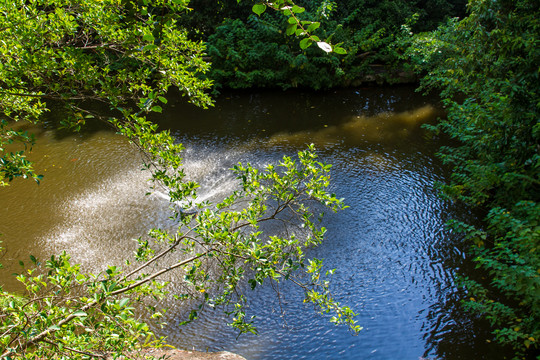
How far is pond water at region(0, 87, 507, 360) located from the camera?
463cm

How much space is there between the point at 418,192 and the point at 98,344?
6461mm

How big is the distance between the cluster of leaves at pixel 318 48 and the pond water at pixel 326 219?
3.87 feet

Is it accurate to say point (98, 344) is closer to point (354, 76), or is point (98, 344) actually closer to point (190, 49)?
point (190, 49)

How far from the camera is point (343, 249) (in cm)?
593

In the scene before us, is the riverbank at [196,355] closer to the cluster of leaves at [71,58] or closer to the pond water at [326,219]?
the pond water at [326,219]

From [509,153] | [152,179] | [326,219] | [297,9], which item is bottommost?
[297,9]

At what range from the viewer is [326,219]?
21.7ft

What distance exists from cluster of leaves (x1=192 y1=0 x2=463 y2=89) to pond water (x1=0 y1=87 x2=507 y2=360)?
1178 millimetres

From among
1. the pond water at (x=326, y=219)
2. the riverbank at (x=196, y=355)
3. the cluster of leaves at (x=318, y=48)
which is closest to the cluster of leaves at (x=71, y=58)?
the pond water at (x=326, y=219)

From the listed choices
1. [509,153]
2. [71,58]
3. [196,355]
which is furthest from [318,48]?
[71,58]

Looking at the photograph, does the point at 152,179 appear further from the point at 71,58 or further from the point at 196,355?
the point at 196,355

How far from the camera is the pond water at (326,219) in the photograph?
463cm

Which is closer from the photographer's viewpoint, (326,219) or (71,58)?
(71,58)

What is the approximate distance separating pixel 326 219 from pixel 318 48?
7363 mm
